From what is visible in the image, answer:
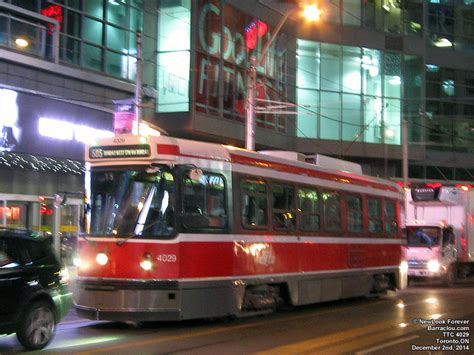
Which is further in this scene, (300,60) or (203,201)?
(300,60)

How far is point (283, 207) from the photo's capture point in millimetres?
13312

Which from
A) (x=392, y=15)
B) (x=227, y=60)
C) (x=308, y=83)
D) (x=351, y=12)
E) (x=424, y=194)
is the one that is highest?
(x=392, y=15)

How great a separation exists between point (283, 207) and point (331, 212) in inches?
84.1

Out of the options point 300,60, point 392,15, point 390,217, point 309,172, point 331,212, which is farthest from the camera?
point 392,15

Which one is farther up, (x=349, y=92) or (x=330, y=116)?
(x=349, y=92)

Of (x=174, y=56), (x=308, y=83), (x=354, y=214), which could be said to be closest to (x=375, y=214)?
(x=354, y=214)

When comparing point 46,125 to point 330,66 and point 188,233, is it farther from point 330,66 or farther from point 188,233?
point 330,66

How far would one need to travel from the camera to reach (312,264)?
1411 cm

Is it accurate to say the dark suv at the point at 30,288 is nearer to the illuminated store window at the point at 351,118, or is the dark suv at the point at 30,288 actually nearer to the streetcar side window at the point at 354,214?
the streetcar side window at the point at 354,214

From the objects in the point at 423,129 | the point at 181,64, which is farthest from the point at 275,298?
the point at 423,129

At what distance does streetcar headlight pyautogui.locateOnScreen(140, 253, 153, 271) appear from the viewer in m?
10.7

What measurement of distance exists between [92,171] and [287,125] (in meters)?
25.4

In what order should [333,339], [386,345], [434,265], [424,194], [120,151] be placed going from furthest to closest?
1. [424,194]
2. [434,265]
3. [120,151]
4. [333,339]
5. [386,345]

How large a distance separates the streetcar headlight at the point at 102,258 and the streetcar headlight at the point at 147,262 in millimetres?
671
